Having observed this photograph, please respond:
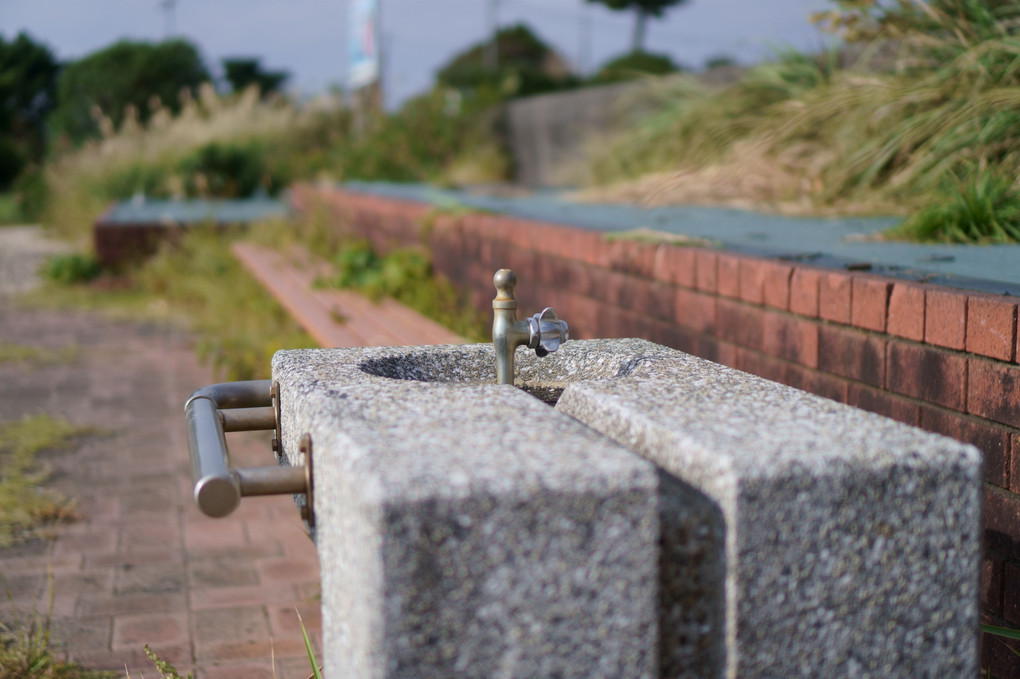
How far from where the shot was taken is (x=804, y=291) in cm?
211

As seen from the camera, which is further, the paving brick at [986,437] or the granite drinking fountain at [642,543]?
the paving brick at [986,437]

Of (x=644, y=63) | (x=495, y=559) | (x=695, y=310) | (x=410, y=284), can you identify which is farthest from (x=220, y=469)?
(x=644, y=63)

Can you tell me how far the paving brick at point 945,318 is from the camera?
1.67m

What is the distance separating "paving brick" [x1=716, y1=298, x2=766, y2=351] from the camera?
2.30 meters

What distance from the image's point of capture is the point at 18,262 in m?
11.2

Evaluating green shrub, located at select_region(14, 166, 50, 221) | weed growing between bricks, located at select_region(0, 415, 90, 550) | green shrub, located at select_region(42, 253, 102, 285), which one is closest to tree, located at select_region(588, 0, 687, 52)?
green shrub, located at select_region(14, 166, 50, 221)

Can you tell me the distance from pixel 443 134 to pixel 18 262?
→ 5122 mm

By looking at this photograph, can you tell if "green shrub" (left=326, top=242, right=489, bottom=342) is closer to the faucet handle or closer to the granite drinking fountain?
the faucet handle

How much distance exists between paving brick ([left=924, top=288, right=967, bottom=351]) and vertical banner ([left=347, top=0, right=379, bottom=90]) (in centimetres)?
855

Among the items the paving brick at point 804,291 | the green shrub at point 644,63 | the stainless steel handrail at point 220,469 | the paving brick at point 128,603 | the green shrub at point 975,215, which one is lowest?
the paving brick at point 128,603

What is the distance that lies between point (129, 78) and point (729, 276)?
23.2 meters

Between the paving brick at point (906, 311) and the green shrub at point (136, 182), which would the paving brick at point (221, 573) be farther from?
the green shrub at point (136, 182)

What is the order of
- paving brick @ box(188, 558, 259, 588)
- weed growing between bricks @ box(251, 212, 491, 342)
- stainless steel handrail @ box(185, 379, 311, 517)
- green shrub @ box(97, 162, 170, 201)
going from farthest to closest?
green shrub @ box(97, 162, 170, 201) < weed growing between bricks @ box(251, 212, 491, 342) < paving brick @ box(188, 558, 259, 588) < stainless steel handrail @ box(185, 379, 311, 517)

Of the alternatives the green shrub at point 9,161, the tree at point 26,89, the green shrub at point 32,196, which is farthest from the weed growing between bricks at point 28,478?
the tree at point 26,89
